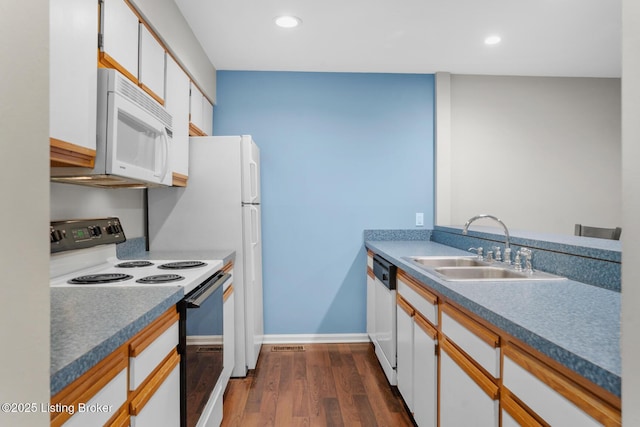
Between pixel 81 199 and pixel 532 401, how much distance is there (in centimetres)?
208

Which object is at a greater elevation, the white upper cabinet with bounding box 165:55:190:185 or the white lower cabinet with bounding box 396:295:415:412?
the white upper cabinet with bounding box 165:55:190:185

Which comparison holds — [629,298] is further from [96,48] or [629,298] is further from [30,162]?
[96,48]

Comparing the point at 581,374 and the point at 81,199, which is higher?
the point at 81,199

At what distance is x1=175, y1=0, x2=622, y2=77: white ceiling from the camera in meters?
2.30

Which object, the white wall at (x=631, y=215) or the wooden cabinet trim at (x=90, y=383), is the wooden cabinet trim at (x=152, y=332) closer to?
the wooden cabinet trim at (x=90, y=383)

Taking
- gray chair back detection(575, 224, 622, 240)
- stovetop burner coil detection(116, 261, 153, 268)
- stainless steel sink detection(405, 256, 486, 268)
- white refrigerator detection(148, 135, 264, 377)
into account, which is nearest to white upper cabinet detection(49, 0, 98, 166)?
stovetop burner coil detection(116, 261, 153, 268)

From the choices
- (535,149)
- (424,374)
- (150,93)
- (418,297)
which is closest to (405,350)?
(424,374)

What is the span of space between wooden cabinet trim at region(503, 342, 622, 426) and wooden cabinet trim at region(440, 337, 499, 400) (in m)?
0.16

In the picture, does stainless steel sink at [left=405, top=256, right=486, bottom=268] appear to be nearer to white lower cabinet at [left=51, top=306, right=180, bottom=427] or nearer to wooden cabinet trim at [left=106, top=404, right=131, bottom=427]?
white lower cabinet at [left=51, top=306, right=180, bottom=427]

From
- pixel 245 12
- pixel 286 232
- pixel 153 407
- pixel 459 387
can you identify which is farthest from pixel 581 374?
pixel 286 232

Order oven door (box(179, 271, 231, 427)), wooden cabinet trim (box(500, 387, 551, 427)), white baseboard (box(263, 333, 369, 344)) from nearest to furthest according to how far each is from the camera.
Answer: wooden cabinet trim (box(500, 387, 551, 427))
oven door (box(179, 271, 231, 427))
white baseboard (box(263, 333, 369, 344))

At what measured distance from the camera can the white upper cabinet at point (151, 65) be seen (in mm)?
1842

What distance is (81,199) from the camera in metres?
1.90

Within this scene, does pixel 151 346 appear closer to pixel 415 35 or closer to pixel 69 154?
pixel 69 154
